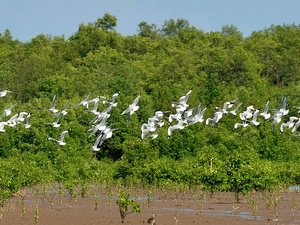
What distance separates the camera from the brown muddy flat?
909 inches

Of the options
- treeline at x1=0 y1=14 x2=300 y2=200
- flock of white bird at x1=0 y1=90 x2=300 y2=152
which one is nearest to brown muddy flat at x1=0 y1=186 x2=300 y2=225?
treeline at x1=0 y1=14 x2=300 y2=200

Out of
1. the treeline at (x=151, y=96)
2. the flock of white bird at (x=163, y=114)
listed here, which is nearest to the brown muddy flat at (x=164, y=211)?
the treeline at (x=151, y=96)

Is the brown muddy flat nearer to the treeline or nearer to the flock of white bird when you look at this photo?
the treeline

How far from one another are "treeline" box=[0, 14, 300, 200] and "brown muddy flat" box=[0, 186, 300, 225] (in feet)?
5.29

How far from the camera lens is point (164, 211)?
26625mm

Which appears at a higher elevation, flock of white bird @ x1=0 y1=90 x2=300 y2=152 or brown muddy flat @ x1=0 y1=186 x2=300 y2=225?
flock of white bird @ x1=0 y1=90 x2=300 y2=152

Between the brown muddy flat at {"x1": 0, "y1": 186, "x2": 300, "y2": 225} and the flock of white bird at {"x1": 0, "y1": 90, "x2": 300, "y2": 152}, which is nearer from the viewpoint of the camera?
the brown muddy flat at {"x1": 0, "y1": 186, "x2": 300, "y2": 225}

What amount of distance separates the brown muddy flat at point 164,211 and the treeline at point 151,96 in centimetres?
161

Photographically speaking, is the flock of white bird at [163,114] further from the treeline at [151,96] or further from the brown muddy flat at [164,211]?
the brown muddy flat at [164,211]

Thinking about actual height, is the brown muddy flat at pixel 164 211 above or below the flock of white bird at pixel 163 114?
below

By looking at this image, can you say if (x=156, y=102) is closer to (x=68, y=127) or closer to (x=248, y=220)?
(x=68, y=127)

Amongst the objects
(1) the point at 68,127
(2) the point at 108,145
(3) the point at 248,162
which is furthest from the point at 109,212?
(2) the point at 108,145

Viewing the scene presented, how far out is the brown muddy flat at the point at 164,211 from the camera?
23078mm

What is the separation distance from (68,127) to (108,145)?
596cm
